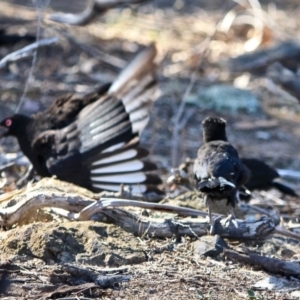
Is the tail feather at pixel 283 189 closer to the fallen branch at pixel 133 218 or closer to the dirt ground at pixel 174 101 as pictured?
the dirt ground at pixel 174 101

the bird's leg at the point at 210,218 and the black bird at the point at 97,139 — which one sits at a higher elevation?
the black bird at the point at 97,139

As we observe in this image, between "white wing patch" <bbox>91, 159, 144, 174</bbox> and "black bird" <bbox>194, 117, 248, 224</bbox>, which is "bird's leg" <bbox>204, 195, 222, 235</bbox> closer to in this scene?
"black bird" <bbox>194, 117, 248, 224</bbox>

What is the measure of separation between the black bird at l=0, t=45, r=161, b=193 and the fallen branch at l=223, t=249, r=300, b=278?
2.29 meters

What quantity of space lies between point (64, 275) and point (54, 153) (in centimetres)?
355

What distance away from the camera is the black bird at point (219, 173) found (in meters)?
5.99

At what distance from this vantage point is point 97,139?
8.15 m

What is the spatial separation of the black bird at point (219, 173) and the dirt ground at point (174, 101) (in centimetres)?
45

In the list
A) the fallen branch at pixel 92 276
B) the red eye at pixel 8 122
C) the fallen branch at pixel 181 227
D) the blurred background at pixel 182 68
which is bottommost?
A: the fallen branch at pixel 92 276

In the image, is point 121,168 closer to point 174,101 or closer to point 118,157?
point 118,157

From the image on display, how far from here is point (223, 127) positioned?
23.4 feet

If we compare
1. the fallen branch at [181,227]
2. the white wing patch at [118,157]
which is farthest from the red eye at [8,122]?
the fallen branch at [181,227]

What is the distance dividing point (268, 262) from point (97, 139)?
3.24 meters

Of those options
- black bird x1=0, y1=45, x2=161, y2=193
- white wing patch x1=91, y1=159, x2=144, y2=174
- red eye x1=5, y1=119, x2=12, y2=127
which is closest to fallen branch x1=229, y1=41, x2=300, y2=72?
black bird x1=0, y1=45, x2=161, y2=193

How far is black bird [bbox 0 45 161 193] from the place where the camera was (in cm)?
802
